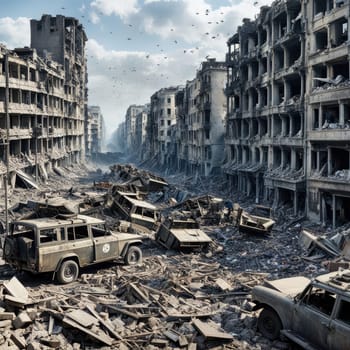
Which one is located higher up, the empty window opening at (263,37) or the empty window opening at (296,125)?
the empty window opening at (263,37)

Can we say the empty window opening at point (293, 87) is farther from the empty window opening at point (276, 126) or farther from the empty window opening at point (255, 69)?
the empty window opening at point (255, 69)

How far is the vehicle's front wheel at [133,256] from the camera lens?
18.0m

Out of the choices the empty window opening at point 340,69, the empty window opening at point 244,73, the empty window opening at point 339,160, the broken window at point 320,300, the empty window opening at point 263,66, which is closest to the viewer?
the broken window at point 320,300

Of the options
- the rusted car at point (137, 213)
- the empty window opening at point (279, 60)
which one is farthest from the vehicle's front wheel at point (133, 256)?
the empty window opening at point (279, 60)

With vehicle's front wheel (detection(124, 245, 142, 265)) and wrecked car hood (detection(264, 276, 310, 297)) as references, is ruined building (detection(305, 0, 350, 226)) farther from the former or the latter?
wrecked car hood (detection(264, 276, 310, 297))

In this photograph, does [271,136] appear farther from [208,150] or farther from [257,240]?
[208,150]

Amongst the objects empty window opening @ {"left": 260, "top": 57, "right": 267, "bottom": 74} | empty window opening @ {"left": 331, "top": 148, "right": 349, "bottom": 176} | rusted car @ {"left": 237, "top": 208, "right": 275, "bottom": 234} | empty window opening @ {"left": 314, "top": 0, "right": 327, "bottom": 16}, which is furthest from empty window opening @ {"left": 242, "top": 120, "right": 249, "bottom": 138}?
rusted car @ {"left": 237, "top": 208, "right": 275, "bottom": 234}

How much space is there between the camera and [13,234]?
15.7 metres

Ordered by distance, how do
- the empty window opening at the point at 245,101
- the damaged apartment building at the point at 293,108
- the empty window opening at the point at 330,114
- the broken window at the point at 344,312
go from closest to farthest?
the broken window at the point at 344,312 → the damaged apartment building at the point at 293,108 → the empty window opening at the point at 330,114 → the empty window opening at the point at 245,101

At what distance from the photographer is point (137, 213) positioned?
25.9 meters

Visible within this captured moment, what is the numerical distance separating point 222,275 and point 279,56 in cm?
2739

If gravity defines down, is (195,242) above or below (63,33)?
below

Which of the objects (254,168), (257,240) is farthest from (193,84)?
(257,240)

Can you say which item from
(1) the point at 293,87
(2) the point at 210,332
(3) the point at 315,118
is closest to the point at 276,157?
(1) the point at 293,87
